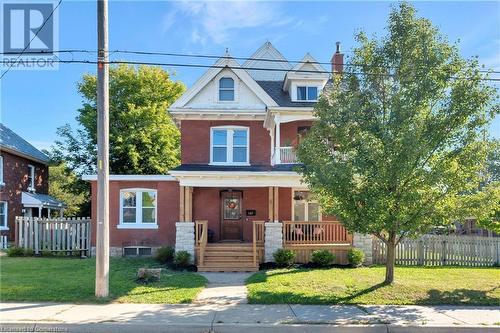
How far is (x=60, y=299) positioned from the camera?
9977 mm

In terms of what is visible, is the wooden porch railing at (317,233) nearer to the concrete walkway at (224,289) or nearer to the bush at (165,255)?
the concrete walkway at (224,289)

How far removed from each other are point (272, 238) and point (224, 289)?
5043 millimetres

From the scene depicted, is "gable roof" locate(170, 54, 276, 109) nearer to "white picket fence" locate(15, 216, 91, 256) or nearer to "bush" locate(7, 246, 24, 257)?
"white picket fence" locate(15, 216, 91, 256)

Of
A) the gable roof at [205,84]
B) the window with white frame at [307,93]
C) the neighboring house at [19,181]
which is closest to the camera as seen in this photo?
the gable roof at [205,84]

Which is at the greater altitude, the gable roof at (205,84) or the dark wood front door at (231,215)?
the gable roof at (205,84)

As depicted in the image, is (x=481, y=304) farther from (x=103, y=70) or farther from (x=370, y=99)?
(x=103, y=70)

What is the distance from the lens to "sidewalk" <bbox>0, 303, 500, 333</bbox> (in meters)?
8.00

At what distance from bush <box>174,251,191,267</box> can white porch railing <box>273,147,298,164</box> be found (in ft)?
17.5

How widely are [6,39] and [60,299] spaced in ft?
25.4

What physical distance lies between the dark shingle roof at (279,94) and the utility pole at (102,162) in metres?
10.3

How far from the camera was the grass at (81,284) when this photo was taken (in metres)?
10.1

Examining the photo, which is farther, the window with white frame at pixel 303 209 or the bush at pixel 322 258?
the window with white frame at pixel 303 209

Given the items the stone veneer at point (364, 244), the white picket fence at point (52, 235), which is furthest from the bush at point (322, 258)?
the white picket fence at point (52, 235)

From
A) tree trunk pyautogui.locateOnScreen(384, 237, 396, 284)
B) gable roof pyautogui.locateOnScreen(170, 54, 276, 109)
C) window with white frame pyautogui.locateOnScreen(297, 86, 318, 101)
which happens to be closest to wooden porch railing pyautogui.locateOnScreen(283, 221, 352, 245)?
tree trunk pyautogui.locateOnScreen(384, 237, 396, 284)
